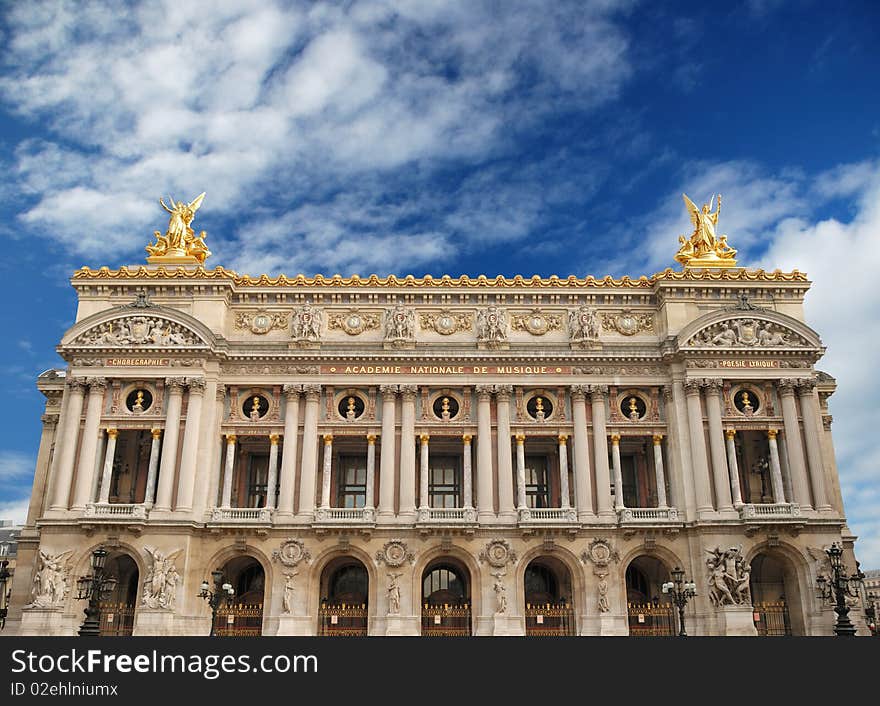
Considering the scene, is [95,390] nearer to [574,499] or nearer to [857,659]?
[574,499]

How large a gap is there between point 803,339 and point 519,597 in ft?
63.8

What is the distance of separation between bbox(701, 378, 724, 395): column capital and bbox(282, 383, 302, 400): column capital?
803 inches

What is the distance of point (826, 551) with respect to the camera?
128 feet

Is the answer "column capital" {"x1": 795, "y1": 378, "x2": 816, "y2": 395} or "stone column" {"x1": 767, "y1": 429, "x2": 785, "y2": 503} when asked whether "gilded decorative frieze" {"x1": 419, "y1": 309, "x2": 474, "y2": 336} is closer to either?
"stone column" {"x1": 767, "y1": 429, "x2": 785, "y2": 503}

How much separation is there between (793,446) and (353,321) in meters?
23.1

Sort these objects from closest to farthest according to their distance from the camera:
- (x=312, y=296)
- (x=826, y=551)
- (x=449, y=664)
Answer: (x=449, y=664)
(x=826, y=551)
(x=312, y=296)

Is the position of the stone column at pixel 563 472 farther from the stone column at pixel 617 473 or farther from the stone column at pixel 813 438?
the stone column at pixel 813 438

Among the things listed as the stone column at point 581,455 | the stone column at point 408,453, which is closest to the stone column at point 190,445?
the stone column at point 408,453

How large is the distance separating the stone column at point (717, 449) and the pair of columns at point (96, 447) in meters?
25.3

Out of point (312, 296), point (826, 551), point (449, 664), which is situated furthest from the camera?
point (312, 296)

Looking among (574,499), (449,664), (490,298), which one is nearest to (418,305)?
(490,298)

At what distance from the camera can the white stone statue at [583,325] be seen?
44.6 metres

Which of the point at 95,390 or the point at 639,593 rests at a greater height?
the point at 95,390

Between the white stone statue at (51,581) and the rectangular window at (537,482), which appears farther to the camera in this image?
the rectangular window at (537,482)
